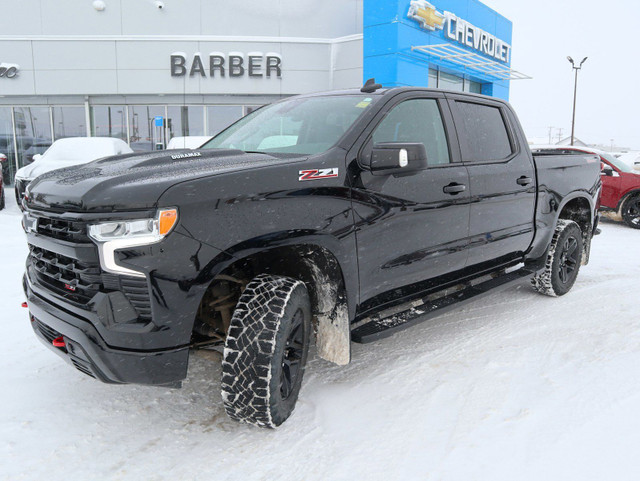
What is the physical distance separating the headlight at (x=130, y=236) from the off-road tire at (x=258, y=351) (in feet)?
1.88

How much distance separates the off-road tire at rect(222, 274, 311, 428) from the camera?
7.99 ft

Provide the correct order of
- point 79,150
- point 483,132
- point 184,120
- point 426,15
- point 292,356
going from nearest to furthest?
point 292,356 → point 483,132 → point 79,150 → point 426,15 → point 184,120

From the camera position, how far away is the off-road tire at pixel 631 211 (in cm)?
1008

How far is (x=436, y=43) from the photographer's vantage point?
60.8 ft

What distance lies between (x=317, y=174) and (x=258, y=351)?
0.94m

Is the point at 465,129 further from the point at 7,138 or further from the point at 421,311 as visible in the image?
the point at 7,138

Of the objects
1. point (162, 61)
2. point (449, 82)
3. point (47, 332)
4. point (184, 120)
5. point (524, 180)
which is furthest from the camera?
point (449, 82)

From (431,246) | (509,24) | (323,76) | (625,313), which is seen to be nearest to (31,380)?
(431,246)

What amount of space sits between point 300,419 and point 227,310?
Answer: 0.70m

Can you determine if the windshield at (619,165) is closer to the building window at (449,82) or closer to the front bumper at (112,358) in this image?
the building window at (449,82)

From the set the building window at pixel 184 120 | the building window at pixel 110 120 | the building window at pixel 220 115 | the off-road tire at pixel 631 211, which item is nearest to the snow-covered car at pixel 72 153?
the building window at pixel 184 120

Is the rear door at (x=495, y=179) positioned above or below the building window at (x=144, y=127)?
below

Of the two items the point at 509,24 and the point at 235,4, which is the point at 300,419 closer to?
the point at 235,4

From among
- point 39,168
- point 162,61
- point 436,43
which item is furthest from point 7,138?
point 436,43
